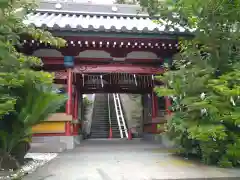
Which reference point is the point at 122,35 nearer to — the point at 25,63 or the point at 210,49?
the point at 210,49

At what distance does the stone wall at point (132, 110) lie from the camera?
1598 cm

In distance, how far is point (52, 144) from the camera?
6984 mm

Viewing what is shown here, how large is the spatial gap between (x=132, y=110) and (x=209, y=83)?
12.9 metres

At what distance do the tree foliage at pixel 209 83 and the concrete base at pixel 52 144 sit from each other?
3205 millimetres

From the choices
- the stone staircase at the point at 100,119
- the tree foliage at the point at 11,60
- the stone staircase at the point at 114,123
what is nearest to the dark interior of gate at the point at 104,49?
the tree foliage at the point at 11,60

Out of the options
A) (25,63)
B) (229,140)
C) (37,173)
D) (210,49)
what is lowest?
(37,173)

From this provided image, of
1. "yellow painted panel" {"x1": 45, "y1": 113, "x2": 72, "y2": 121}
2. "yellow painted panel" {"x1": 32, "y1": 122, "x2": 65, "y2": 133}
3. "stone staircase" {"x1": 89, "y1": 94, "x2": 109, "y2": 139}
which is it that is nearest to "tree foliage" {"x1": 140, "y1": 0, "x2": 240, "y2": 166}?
"yellow painted panel" {"x1": 45, "y1": 113, "x2": 72, "y2": 121}

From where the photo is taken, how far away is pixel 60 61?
25.7ft

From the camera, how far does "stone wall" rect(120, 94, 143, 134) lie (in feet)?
52.4

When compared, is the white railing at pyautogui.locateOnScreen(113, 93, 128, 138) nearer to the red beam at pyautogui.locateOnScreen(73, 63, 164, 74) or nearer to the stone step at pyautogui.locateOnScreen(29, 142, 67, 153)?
the red beam at pyautogui.locateOnScreen(73, 63, 164, 74)

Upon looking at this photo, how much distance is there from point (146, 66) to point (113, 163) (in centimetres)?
400

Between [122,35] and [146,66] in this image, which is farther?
[146,66]

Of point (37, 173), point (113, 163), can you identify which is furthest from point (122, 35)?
point (37, 173)

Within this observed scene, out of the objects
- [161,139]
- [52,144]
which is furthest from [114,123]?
[52,144]
